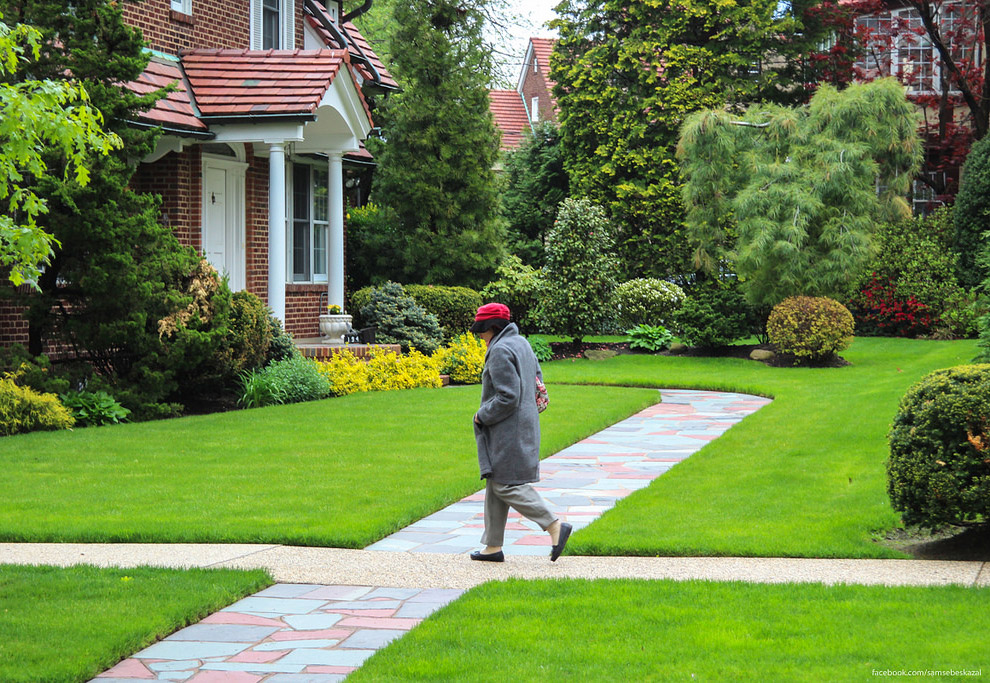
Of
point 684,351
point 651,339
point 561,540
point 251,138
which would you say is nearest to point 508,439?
point 561,540

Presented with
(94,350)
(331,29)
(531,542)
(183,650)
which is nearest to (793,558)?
(531,542)

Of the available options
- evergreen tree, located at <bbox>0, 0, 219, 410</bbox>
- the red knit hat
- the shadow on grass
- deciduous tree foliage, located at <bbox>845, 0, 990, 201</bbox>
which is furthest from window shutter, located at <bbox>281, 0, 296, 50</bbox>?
deciduous tree foliage, located at <bbox>845, 0, 990, 201</bbox>

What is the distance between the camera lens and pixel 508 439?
701 centimetres

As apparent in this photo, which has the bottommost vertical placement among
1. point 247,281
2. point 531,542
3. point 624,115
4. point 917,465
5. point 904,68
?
point 531,542

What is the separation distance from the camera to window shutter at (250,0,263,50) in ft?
63.8

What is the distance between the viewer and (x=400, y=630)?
5.59m

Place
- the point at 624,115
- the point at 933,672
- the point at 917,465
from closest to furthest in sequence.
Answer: the point at 933,672 → the point at 917,465 → the point at 624,115

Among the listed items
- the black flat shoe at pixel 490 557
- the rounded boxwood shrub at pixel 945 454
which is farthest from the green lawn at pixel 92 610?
the rounded boxwood shrub at pixel 945 454

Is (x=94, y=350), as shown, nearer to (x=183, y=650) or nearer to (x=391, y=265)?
(x=183, y=650)

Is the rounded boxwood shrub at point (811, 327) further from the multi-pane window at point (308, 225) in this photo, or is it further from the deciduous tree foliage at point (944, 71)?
the deciduous tree foliage at point (944, 71)

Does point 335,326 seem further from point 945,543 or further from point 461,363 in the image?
point 945,543

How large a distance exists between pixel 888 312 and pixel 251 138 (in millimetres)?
15959

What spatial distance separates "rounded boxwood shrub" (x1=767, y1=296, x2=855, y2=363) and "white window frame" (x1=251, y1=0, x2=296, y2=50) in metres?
10.5

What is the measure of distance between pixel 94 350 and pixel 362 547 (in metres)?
7.26
